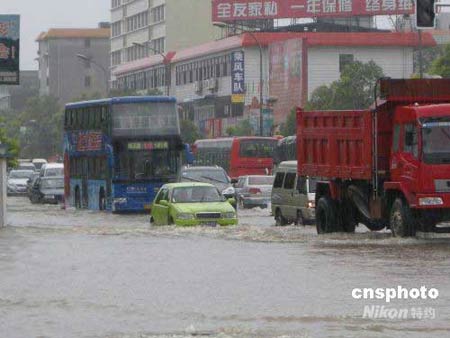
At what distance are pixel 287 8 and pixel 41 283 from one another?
109m

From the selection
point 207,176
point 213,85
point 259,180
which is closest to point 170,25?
point 213,85

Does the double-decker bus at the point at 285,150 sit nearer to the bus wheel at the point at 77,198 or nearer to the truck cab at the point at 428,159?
the bus wheel at the point at 77,198

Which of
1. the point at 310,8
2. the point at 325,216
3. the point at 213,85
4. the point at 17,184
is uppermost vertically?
the point at 310,8

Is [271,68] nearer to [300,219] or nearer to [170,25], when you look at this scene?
[170,25]

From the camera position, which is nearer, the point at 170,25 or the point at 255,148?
the point at 255,148

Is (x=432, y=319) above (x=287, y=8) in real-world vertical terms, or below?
below

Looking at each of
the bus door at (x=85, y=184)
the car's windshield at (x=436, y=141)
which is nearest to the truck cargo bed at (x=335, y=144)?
the car's windshield at (x=436, y=141)

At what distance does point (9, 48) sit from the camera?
2106 inches

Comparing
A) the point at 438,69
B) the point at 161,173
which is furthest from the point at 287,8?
the point at 161,173

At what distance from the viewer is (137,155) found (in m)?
51.5

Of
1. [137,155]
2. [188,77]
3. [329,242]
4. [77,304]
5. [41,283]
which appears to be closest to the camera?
[77,304]

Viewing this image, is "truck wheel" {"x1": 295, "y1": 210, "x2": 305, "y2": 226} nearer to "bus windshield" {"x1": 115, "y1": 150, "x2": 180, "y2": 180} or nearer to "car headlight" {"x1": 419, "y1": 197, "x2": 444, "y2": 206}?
"car headlight" {"x1": 419, "y1": 197, "x2": 444, "y2": 206}

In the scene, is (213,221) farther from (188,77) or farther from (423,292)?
(188,77)

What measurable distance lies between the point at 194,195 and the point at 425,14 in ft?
29.9
